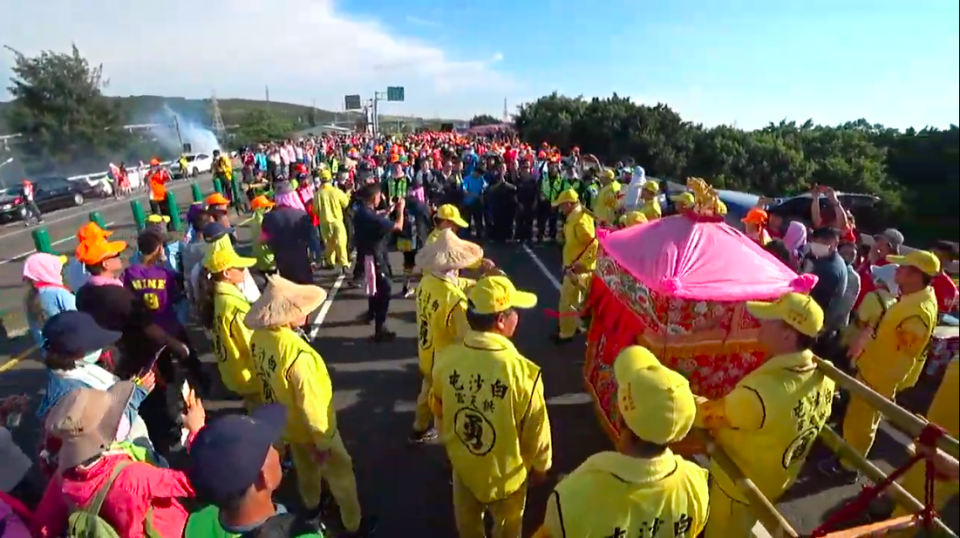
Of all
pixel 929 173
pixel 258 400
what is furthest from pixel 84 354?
pixel 929 173

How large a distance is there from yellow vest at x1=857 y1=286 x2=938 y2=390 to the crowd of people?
12mm

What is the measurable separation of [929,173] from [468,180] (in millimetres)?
12267

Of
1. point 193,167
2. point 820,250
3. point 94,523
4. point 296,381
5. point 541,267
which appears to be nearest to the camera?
point 94,523

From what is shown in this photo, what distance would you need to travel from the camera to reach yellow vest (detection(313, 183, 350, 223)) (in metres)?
9.43

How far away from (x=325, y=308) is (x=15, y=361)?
148 inches

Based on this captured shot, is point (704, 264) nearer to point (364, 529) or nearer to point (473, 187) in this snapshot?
point (364, 529)

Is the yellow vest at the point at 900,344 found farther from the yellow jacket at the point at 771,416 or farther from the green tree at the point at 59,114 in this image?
the green tree at the point at 59,114

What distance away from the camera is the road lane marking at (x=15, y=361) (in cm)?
718

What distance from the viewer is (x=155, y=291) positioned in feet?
16.2

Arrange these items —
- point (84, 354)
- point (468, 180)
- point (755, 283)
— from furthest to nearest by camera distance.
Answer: point (468, 180), point (755, 283), point (84, 354)

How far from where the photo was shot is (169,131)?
47.7 metres

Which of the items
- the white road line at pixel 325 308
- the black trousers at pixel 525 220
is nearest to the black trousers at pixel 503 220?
the black trousers at pixel 525 220

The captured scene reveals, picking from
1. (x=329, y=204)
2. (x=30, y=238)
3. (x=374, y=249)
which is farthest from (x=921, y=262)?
(x=30, y=238)

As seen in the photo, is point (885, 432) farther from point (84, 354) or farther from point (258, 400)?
point (84, 354)
